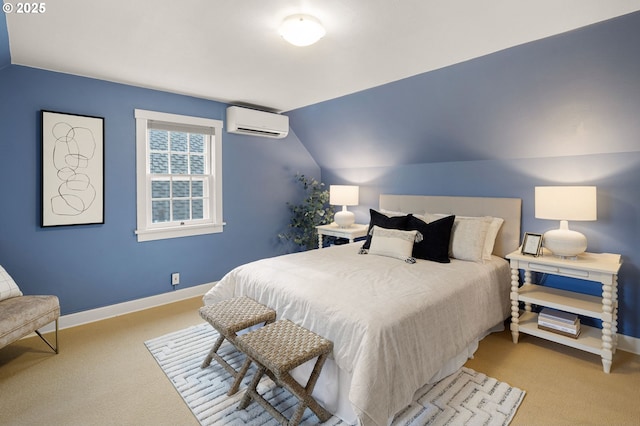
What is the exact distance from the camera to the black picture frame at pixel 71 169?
2.85 m

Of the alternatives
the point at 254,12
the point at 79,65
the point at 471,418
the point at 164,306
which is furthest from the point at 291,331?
the point at 79,65

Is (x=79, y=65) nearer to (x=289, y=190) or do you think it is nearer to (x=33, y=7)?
(x=33, y=7)

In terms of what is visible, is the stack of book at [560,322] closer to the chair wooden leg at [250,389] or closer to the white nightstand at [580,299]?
the white nightstand at [580,299]

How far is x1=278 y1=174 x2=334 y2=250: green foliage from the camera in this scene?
4.77 meters

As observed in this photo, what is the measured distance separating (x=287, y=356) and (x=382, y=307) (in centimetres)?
59

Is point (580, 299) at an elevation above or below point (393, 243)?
below

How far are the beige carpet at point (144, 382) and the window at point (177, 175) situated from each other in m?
1.21

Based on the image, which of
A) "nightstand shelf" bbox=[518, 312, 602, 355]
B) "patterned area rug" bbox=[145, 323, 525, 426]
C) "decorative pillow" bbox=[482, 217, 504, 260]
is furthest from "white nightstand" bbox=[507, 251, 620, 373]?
"patterned area rug" bbox=[145, 323, 525, 426]

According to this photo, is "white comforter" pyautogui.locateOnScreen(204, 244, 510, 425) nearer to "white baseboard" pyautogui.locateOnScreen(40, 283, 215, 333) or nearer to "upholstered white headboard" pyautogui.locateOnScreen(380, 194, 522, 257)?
"upholstered white headboard" pyautogui.locateOnScreen(380, 194, 522, 257)

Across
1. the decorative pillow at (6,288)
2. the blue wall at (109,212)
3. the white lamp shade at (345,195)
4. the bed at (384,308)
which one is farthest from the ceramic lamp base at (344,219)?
the decorative pillow at (6,288)

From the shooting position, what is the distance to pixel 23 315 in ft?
7.44

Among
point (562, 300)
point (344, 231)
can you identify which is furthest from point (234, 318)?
point (562, 300)

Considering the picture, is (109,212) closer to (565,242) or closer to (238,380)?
(238,380)

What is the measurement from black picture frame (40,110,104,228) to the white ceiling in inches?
18.5
